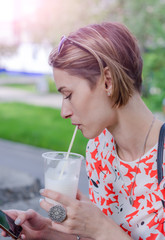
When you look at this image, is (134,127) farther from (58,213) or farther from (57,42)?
(57,42)

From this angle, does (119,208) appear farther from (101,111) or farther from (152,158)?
(101,111)

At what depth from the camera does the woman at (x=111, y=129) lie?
1.61 meters

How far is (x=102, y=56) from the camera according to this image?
5.48ft

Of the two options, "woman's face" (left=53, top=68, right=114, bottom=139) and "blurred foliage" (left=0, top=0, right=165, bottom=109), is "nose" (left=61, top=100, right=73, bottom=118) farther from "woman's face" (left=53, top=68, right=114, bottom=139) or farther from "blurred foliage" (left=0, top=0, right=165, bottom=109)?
"blurred foliage" (left=0, top=0, right=165, bottom=109)

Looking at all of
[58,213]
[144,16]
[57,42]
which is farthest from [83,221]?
[57,42]

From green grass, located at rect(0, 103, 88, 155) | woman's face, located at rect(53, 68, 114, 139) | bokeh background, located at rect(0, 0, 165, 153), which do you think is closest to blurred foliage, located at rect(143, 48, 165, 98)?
bokeh background, located at rect(0, 0, 165, 153)

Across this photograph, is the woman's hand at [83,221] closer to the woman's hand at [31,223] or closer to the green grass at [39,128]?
the woman's hand at [31,223]

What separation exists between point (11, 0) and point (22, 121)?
23.9 m

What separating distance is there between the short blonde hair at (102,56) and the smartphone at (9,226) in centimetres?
65

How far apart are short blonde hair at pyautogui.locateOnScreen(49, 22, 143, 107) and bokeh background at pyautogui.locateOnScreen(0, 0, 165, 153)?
0.26 meters

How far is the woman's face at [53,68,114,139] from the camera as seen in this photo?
67.7 inches

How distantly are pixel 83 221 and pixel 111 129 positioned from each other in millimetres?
492

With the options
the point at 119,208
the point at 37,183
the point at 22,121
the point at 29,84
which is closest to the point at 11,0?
the point at 29,84

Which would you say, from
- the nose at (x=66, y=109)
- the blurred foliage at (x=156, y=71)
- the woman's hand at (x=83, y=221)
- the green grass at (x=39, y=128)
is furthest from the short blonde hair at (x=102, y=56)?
the blurred foliage at (x=156, y=71)
